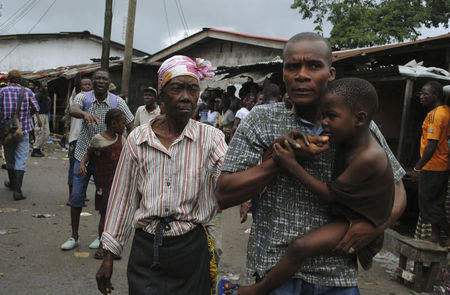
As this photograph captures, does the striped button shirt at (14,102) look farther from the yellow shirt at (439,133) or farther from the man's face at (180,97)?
the man's face at (180,97)

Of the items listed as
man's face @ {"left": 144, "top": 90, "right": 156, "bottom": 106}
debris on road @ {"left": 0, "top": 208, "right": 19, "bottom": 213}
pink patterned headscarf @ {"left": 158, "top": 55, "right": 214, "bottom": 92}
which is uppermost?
pink patterned headscarf @ {"left": 158, "top": 55, "right": 214, "bottom": 92}

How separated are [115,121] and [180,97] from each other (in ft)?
9.34

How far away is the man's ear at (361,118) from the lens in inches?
76.5

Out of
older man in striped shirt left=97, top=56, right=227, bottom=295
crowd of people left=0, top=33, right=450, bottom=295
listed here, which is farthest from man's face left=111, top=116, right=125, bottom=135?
older man in striped shirt left=97, top=56, right=227, bottom=295

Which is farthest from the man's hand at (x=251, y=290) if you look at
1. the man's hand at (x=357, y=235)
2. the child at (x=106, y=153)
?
the child at (x=106, y=153)

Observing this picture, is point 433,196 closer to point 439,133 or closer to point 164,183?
point 439,133

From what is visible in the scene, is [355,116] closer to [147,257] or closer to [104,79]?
[147,257]

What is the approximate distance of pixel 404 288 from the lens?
5.35m

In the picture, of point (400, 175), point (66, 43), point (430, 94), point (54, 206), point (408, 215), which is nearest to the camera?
point (400, 175)

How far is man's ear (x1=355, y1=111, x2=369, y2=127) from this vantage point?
1942 millimetres

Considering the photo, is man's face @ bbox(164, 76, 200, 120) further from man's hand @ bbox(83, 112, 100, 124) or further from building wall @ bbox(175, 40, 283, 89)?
building wall @ bbox(175, 40, 283, 89)

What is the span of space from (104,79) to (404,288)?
3769mm

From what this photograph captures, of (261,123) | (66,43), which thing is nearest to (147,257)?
(261,123)

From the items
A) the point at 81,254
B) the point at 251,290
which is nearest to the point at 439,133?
the point at 81,254
